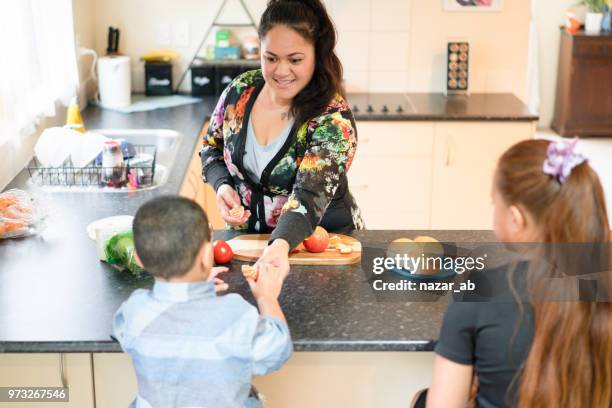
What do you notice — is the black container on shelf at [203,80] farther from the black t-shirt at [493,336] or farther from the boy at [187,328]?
the black t-shirt at [493,336]

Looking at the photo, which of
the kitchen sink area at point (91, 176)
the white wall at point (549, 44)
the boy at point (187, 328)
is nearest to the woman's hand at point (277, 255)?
the boy at point (187, 328)

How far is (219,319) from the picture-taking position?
1.61 m

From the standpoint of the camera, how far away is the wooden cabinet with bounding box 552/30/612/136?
650 centimetres

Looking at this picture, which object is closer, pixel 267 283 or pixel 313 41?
pixel 267 283

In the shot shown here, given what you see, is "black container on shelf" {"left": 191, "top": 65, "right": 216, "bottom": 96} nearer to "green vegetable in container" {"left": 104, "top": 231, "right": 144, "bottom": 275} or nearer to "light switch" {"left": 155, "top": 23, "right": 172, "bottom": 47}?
"light switch" {"left": 155, "top": 23, "right": 172, "bottom": 47}

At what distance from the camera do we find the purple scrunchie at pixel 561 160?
151 centimetres

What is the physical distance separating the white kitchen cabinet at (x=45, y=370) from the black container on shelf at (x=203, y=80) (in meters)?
2.48

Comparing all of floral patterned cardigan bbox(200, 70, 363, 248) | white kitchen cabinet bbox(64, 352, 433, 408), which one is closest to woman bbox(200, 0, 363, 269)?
floral patterned cardigan bbox(200, 70, 363, 248)

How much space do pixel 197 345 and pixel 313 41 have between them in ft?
3.29

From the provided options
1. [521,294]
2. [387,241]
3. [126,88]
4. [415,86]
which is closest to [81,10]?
[126,88]

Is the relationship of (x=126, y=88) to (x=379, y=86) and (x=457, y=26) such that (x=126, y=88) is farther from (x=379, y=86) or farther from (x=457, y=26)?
(x=457, y=26)

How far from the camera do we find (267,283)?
1.90m

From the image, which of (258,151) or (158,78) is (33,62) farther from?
(258,151)

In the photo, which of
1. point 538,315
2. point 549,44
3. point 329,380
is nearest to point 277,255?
point 329,380
